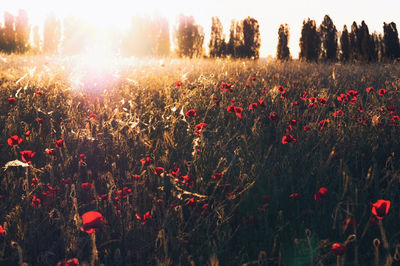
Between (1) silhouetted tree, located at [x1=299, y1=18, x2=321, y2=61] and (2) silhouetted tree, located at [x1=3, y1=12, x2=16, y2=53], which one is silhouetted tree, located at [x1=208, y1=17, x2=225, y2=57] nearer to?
(1) silhouetted tree, located at [x1=299, y1=18, x2=321, y2=61]

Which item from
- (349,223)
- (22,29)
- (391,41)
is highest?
(22,29)

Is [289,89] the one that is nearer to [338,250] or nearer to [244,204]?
[244,204]

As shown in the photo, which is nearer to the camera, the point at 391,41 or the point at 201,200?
the point at 201,200

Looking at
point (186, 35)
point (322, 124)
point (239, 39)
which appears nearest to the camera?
point (322, 124)

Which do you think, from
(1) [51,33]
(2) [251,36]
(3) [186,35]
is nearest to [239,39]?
(2) [251,36]

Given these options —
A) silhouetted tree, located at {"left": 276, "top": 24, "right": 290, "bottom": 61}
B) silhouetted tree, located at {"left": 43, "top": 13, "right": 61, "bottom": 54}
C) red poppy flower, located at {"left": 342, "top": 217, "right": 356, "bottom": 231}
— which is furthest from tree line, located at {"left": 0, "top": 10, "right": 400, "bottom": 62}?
red poppy flower, located at {"left": 342, "top": 217, "right": 356, "bottom": 231}

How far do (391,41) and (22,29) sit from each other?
2697 cm

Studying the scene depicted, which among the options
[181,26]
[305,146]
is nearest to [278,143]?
[305,146]

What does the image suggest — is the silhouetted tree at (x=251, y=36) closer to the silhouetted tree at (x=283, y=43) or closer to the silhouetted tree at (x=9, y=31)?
the silhouetted tree at (x=283, y=43)

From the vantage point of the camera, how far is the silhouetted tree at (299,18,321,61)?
12867 millimetres

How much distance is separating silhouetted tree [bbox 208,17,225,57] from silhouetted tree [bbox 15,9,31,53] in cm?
1813

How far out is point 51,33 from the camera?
32719 millimetres

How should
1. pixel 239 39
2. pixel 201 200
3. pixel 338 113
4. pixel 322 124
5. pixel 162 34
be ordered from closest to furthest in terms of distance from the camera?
pixel 201 200, pixel 322 124, pixel 338 113, pixel 239 39, pixel 162 34

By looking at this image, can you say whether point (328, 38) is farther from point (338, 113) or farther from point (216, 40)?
point (338, 113)
